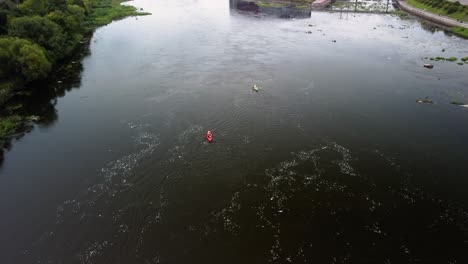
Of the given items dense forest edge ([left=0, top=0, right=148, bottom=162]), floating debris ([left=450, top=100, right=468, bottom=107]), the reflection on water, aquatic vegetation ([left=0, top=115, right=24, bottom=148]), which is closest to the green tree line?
dense forest edge ([left=0, top=0, right=148, bottom=162])

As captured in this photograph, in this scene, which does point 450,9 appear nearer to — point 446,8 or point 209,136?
point 446,8

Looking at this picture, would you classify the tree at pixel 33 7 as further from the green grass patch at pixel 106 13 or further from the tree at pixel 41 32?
the green grass patch at pixel 106 13

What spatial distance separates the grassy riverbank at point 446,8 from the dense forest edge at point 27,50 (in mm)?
90036

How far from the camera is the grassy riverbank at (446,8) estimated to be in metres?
78.1

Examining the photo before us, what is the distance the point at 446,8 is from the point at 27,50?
99507 millimetres

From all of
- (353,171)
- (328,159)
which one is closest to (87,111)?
(328,159)

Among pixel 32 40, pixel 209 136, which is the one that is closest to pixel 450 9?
pixel 209 136

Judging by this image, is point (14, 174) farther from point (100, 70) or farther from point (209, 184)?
point (100, 70)

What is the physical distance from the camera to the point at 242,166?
92.4ft

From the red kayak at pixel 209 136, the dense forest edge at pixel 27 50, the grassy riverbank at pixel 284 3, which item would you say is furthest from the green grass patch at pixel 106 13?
the red kayak at pixel 209 136

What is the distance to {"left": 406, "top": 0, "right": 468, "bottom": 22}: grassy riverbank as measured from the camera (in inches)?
3073

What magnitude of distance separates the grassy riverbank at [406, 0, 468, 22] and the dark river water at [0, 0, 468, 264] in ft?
128

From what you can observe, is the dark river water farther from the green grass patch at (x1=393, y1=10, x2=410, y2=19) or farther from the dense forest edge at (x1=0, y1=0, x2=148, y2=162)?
the green grass patch at (x1=393, y1=10, x2=410, y2=19)

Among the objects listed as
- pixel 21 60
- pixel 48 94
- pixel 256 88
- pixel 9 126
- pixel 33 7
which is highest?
pixel 33 7
